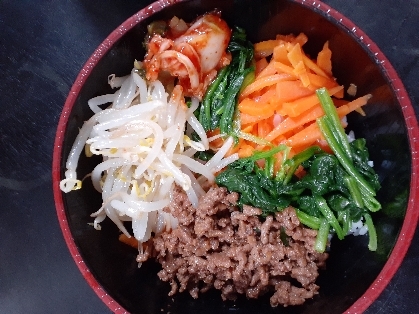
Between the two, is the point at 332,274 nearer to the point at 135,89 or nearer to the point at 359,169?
the point at 359,169

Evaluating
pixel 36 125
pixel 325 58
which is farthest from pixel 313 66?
pixel 36 125

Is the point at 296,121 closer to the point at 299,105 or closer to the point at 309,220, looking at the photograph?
the point at 299,105

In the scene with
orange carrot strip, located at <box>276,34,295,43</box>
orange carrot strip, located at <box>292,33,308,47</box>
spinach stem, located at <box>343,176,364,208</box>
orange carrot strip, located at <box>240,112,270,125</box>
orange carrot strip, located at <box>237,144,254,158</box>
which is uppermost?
orange carrot strip, located at <box>276,34,295,43</box>

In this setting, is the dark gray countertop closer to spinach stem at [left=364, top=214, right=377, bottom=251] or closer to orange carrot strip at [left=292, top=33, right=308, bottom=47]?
orange carrot strip at [left=292, top=33, right=308, bottom=47]

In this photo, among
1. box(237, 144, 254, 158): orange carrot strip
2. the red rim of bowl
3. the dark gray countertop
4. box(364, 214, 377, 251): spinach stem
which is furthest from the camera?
the dark gray countertop

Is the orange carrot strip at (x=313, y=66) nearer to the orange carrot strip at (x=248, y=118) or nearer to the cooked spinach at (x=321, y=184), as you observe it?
the cooked spinach at (x=321, y=184)

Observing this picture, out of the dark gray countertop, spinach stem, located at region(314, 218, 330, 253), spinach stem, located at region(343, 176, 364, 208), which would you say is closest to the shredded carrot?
spinach stem, located at region(343, 176, 364, 208)

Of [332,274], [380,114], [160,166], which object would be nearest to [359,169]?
[380,114]

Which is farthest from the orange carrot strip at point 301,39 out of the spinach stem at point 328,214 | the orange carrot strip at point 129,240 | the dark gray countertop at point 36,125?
the orange carrot strip at point 129,240

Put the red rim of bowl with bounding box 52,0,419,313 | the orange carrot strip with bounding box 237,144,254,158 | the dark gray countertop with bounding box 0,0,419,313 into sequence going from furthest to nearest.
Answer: the dark gray countertop with bounding box 0,0,419,313 → the orange carrot strip with bounding box 237,144,254,158 → the red rim of bowl with bounding box 52,0,419,313
